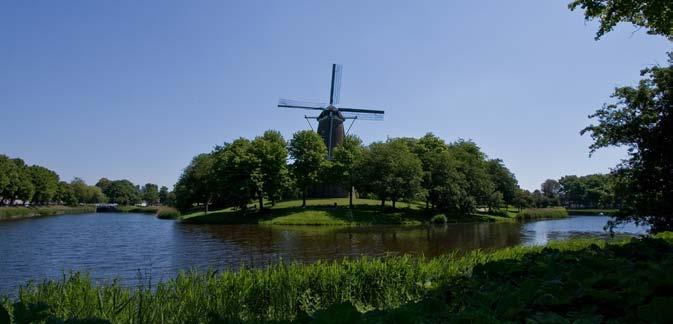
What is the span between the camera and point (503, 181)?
78.8 meters

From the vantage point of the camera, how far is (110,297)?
8.64 meters

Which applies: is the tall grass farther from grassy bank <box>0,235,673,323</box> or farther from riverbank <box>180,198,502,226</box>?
riverbank <box>180,198,502,226</box>

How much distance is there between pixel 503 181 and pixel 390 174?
1276 inches

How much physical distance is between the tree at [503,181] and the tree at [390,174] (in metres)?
26.4

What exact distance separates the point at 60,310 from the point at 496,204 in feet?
225

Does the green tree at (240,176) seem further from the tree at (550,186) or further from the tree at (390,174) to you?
the tree at (550,186)

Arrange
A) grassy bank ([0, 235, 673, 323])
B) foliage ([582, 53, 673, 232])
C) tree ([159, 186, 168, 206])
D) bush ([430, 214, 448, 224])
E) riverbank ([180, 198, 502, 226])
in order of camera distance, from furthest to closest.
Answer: tree ([159, 186, 168, 206]) < bush ([430, 214, 448, 224]) < riverbank ([180, 198, 502, 226]) < foliage ([582, 53, 673, 232]) < grassy bank ([0, 235, 673, 323])

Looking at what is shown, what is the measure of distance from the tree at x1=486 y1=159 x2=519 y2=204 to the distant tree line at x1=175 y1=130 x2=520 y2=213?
32.0ft

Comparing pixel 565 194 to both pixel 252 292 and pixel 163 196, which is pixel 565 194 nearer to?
pixel 163 196

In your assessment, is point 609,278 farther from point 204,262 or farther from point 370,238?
point 370,238

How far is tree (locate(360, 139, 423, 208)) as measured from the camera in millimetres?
55250

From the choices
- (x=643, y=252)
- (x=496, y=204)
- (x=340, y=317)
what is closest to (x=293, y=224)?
(x=496, y=204)

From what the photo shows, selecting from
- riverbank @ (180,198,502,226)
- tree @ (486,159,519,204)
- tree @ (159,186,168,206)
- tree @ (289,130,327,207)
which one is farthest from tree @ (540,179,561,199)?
tree @ (159,186,168,206)

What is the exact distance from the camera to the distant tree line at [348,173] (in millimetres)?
54781
